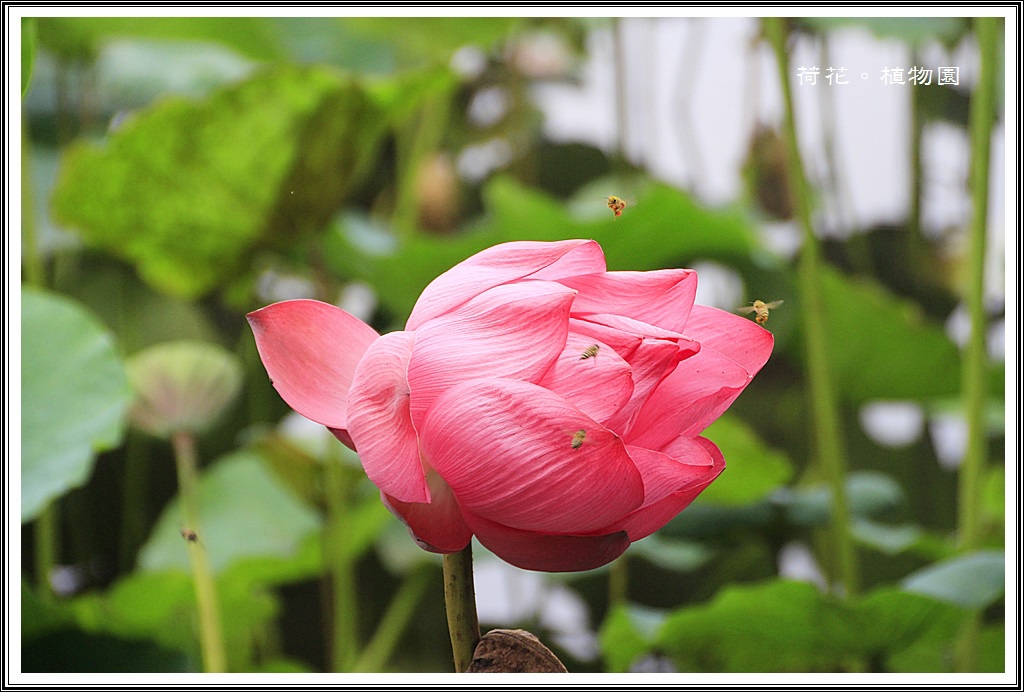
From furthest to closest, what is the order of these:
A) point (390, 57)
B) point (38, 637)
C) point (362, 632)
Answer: point (390, 57), point (362, 632), point (38, 637)

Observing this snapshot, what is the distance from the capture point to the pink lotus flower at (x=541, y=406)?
12 centimetres

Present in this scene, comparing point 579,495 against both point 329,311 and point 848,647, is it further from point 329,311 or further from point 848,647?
point 848,647

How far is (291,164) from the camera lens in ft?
1.60

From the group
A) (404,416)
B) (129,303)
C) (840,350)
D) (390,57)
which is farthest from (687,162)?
(404,416)

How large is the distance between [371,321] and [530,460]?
50 centimetres

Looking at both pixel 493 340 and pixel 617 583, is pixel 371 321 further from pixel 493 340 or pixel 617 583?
pixel 493 340

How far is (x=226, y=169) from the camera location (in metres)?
0.49

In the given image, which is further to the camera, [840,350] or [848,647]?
[840,350]

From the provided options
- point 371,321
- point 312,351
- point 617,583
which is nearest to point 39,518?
point 371,321

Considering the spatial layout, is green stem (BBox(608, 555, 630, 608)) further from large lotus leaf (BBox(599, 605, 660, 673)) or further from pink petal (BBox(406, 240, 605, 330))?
pink petal (BBox(406, 240, 605, 330))

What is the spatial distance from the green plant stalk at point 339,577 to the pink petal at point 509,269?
0.37m

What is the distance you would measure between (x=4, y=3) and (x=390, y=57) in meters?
0.44

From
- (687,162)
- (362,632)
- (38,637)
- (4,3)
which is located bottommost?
(362,632)

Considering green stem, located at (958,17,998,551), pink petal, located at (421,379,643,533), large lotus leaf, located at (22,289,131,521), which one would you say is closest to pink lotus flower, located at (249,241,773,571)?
pink petal, located at (421,379,643,533)
